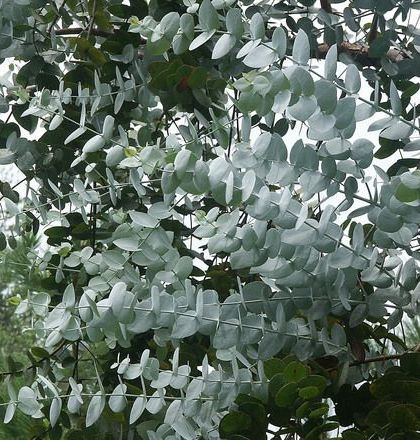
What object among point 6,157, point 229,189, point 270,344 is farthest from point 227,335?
point 6,157

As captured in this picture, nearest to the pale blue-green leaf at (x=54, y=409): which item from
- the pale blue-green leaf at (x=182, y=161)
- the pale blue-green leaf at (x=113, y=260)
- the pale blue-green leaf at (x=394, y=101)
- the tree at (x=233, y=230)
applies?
the tree at (x=233, y=230)

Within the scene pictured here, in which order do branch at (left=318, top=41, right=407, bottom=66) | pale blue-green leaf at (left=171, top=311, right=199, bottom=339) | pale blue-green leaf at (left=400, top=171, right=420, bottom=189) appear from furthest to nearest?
branch at (left=318, top=41, right=407, bottom=66)
pale blue-green leaf at (left=171, top=311, right=199, bottom=339)
pale blue-green leaf at (left=400, top=171, right=420, bottom=189)

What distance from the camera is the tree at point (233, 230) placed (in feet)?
1.66

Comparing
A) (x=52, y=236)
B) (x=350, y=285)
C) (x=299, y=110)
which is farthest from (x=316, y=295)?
(x=52, y=236)

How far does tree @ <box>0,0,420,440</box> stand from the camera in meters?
0.51

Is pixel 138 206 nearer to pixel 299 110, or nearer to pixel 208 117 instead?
pixel 208 117

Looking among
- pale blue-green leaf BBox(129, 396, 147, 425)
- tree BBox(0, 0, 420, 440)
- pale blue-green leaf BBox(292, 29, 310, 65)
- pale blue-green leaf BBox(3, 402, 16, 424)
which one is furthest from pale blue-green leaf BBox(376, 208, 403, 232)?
pale blue-green leaf BBox(3, 402, 16, 424)

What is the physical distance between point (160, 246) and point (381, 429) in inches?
7.8

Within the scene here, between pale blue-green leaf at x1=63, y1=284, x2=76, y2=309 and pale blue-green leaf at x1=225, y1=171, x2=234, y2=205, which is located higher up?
pale blue-green leaf at x1=225, y1=171, x2=234, y2=205

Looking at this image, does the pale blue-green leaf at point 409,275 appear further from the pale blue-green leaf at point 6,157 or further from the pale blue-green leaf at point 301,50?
the pale blue-green leaf at point 6,157

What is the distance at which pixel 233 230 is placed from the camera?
21.3 inches

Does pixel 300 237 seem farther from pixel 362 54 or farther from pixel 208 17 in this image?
pixel 362 54

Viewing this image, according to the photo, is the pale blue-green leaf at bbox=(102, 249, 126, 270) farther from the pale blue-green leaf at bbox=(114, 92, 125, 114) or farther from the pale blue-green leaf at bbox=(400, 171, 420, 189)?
the pale blue-green leaf at bbox=(400, 171, 420, 189)

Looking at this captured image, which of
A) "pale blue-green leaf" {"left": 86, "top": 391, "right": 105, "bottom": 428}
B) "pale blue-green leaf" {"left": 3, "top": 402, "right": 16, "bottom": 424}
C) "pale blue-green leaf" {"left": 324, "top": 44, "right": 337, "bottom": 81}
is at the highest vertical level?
"pale blue-green leaf" {"left": 324, "top": 44, "right": 337, "bottom": 81}
